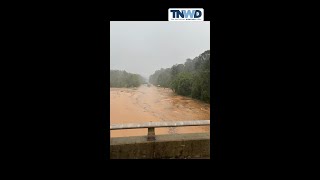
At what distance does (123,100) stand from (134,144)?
25509 millimetres

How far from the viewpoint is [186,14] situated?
2.11 metres

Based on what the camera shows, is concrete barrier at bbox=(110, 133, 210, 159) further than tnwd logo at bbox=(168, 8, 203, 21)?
Yes

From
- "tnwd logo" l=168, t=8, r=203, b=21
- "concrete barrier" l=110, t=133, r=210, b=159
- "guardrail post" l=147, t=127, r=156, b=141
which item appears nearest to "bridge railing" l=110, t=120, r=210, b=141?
"guardrail post" l=147, t=127, r=156, b=141

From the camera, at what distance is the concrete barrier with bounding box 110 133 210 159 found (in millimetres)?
2484

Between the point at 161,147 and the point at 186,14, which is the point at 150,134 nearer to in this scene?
the point at 161,147

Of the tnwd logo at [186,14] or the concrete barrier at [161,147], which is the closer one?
the tnwd logo at [186,14]

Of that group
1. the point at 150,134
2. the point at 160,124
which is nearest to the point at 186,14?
the point at 160,124

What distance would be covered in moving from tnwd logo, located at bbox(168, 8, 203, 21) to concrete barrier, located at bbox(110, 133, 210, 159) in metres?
1.39

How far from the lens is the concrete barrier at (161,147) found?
2.48 meters

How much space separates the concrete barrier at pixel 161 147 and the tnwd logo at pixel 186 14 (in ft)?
4.55

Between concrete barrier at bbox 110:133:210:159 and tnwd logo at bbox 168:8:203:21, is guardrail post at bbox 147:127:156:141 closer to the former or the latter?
concrete barrier at bbox 110:133:210:159

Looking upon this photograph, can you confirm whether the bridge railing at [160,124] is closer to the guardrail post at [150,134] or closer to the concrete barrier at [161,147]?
the guardrail post at [150,134]

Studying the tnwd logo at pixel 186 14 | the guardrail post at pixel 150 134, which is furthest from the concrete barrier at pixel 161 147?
the tnwd logo at pixel 186 14
